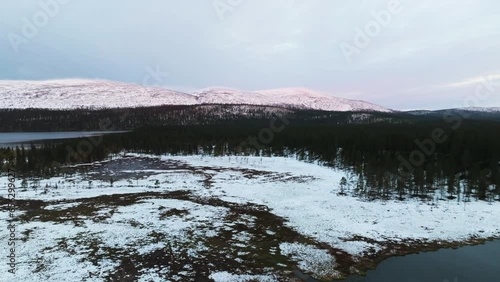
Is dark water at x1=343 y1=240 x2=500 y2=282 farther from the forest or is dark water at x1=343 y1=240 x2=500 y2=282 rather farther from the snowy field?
the forest

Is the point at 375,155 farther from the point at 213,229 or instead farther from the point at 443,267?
the point at 213,229

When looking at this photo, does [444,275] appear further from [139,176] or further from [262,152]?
[262,152]

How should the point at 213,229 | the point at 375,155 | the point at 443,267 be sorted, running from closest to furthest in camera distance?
the point at 443,267, the point at 213,229, the point at 375,155

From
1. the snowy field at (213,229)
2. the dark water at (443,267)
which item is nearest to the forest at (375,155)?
the snowy field at (213,229)

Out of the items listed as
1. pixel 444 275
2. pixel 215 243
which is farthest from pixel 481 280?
pixel 215 243

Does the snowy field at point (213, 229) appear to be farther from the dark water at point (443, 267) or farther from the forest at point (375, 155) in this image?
the forest at point (375, 155)

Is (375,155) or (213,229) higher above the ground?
(375,155)

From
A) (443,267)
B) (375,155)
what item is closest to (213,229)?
(443,267)
